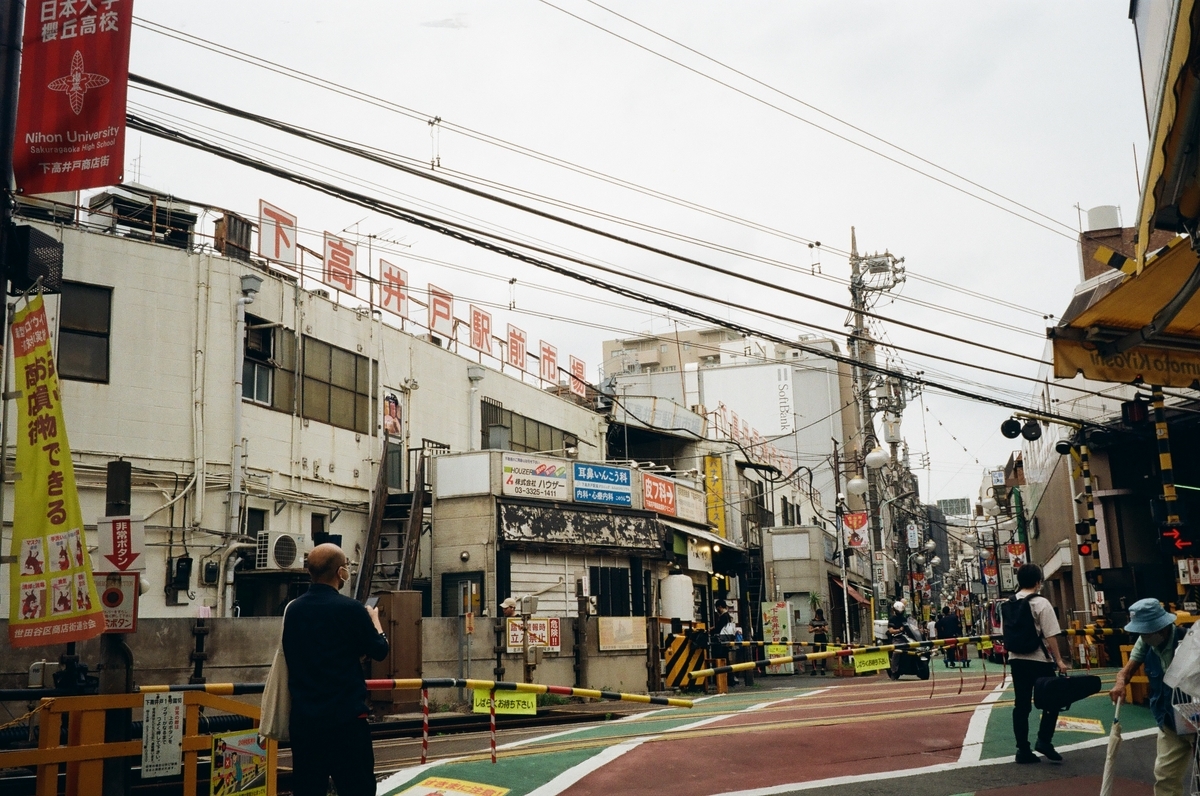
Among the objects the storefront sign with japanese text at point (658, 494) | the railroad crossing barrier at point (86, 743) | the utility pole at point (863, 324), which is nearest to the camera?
the railroad crossing barrier at point (86, 743)

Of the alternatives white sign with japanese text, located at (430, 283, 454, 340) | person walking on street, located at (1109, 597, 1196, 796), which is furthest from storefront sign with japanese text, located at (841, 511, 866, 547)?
person walking on street, located at (1109, 597, 1196, 796)

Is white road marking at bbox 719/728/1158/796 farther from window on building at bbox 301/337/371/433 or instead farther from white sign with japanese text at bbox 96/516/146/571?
window on building at bbox 301/337/371/433

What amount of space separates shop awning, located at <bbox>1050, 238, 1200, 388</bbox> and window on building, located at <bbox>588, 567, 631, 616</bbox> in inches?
639

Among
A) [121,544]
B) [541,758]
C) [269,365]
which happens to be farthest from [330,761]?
[269,365]

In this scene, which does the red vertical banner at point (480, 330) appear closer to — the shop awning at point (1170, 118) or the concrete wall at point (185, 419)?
the concrete wall at point (185, 419)

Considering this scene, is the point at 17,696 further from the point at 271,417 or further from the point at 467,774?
the point at 271,417

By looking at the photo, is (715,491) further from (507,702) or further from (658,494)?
(507,702)

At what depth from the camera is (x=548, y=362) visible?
109ft

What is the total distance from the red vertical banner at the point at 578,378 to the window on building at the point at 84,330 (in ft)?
54.6

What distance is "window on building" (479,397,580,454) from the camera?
90.9 ft

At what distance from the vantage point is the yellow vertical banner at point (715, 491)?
3569 cm

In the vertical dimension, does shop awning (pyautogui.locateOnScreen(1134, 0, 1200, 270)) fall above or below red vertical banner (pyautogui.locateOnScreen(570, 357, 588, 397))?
below

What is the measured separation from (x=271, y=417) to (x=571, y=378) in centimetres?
1418

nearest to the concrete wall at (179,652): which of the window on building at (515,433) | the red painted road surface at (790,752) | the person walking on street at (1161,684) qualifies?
the red painted road surface at (790,752)
